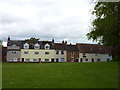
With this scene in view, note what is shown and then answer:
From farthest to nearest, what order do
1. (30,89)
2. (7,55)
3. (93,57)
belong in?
(93,57) → (7,55) → (30,89)

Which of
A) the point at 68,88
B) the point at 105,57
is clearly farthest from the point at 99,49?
the point at 68,88

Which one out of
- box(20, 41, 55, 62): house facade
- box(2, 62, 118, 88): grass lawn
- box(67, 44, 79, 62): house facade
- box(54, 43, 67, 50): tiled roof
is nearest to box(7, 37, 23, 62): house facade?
box(20, 41, 55, 62): house facade

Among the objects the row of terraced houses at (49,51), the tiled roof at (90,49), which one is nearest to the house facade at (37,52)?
the row of terraced houses at (49,51)

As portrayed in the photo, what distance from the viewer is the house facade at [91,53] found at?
79.5m

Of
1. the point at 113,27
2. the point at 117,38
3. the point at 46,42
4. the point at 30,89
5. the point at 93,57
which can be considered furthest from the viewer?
the point at 93,57

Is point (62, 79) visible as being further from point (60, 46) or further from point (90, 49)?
point (90, 49)

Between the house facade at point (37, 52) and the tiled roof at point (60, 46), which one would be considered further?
the tiled roof at point (60, 46)

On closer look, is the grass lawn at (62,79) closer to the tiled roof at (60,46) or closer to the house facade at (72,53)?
the tiled roof at (60,46)

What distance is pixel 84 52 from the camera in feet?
260

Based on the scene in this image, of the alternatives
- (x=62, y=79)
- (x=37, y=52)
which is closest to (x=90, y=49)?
(x=37, y=52)

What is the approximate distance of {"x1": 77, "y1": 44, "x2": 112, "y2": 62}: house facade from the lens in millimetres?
79500

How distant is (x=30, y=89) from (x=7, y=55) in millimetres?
62995

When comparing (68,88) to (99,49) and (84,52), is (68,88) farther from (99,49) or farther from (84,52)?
(99,49)

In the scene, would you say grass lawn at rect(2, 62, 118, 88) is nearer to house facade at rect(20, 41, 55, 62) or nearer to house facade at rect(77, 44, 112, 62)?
house facade at rect(20, 41, 55, 62)
